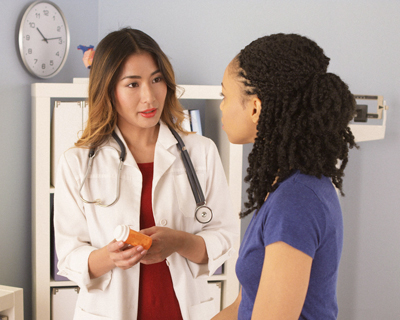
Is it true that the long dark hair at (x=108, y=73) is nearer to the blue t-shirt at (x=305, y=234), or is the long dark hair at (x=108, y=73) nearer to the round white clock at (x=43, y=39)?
the blue t-shirt at (x=305, y=234)

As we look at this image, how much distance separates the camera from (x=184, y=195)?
4.27 feet

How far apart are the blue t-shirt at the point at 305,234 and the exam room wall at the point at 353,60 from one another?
152 centimetres

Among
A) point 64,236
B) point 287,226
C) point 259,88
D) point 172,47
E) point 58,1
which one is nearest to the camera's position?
point 287,226

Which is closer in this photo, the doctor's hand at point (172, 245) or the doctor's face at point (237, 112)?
the doctor's face at point (237, 112)

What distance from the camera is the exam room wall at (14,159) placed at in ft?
6.09

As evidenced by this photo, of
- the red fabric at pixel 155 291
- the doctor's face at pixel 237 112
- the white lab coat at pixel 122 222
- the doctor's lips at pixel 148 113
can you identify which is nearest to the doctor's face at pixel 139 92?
the doctor's lips at pixel 148 113

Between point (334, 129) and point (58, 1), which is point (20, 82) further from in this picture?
point (334, 129)

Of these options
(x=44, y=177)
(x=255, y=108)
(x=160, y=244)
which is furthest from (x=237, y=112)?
(x=44, y=177)

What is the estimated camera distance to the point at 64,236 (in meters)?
1.24

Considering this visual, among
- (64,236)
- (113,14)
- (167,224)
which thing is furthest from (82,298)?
(113,14)

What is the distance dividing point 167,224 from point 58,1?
1.51 metres

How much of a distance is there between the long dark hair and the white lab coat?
0.18ft

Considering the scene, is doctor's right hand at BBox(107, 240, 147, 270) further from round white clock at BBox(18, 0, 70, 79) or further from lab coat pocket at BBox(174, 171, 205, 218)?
round white clock at BBox(18, 0, 70, 79)

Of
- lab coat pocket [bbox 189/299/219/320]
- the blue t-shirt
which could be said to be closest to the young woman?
the blue t-shirt
